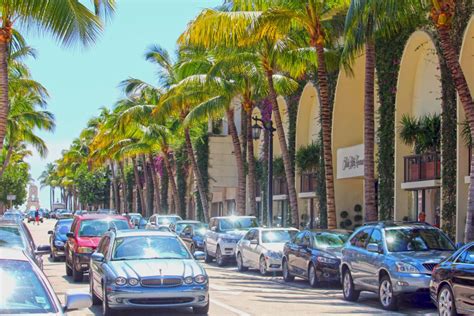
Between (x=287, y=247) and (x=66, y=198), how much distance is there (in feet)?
524

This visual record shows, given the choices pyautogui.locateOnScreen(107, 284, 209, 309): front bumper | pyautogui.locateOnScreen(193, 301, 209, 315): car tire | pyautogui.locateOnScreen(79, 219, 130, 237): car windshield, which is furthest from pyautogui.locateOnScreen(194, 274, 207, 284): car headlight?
pyautogui.locateOnScreen(79, 219, 130, 237): car windshield

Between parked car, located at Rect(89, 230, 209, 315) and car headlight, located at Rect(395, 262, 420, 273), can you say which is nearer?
parked car, located at Rect(89, 230, 209, 315)

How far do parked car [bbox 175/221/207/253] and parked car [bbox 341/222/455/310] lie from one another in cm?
1531

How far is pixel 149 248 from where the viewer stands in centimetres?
1435

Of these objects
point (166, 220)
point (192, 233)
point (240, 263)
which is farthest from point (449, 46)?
point (166, 220)

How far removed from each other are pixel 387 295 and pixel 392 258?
2.37 ft

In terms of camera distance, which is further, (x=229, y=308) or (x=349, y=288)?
(x=349, y=288)

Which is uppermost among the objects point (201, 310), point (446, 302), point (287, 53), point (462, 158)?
point (287, 53)

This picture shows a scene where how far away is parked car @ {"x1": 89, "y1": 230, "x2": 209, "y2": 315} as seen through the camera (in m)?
12.9

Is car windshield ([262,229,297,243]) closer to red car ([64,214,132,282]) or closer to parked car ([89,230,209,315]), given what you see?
red car ([64,214,132,282])

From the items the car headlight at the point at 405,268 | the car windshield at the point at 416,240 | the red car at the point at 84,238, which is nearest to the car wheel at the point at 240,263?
the red car at the point at 84,238

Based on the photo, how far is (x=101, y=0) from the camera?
1961cm

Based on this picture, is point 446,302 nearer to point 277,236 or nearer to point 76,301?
point 76,301

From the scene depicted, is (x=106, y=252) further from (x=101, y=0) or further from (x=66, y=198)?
(x=66, y=198)
